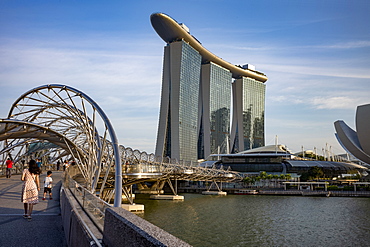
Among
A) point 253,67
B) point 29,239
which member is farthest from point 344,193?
point 253,67

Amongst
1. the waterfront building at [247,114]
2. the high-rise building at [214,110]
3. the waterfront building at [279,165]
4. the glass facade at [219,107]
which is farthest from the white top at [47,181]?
the waterfront building at [247,114]

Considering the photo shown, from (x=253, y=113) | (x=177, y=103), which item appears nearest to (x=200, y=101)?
(x=177, y=103)

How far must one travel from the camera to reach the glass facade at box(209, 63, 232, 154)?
149000 mm

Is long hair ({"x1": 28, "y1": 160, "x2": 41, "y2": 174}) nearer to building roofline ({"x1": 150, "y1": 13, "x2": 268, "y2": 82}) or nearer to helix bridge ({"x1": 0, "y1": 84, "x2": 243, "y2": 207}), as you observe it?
helix bridge ({"x1": 0, "y1": 84, "x2": 243, "y2": 207})

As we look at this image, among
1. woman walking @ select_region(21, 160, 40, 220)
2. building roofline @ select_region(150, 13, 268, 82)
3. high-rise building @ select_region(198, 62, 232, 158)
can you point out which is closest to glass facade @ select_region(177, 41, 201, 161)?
building roofline @ select_region(150, 13, 268, 82)

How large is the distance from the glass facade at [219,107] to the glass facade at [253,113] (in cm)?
1254

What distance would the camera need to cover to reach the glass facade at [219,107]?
489 feet

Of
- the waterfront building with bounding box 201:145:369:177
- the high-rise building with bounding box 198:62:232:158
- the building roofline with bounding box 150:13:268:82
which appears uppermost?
the building roofline with bounding box 150:13:268:82

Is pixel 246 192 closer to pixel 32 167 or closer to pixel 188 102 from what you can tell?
pixel 188 102

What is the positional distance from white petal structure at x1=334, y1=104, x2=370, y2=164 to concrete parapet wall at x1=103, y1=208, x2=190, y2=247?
275 feet

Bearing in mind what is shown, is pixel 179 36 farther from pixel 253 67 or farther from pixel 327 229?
pixel 327 229

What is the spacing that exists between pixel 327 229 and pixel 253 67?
6298 inches

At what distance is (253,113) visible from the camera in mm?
173125

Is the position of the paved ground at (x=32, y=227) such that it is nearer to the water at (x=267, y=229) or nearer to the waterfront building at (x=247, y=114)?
the water at (x=267, y=229)
